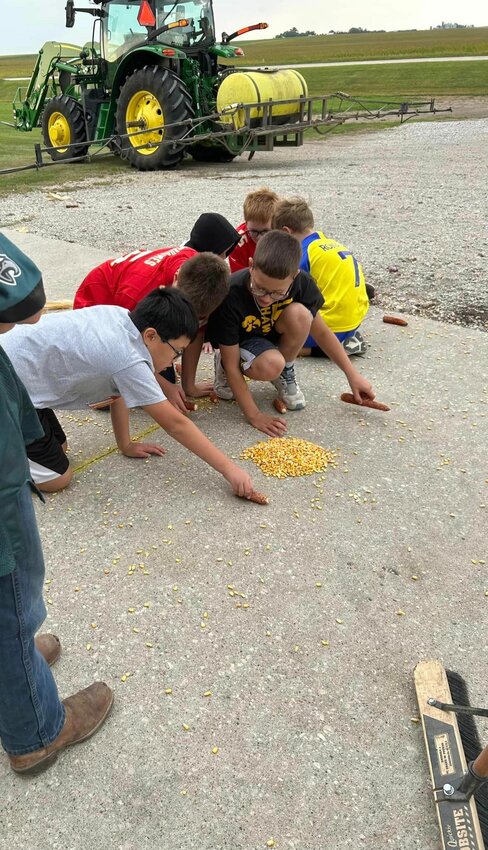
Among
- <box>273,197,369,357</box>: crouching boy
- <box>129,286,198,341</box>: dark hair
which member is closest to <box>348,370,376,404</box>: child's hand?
<box>273,197,369,357</box>: crouching boy

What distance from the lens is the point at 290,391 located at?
11.2 ft

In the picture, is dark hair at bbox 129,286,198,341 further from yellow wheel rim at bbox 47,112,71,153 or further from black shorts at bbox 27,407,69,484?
yellow wheel rim at bbox 47,112,71,153

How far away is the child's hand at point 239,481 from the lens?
2.55 m

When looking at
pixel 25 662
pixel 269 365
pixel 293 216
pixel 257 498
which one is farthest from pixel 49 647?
pixel 293 216

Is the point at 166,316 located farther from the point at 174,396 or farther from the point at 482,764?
the point at 482,764

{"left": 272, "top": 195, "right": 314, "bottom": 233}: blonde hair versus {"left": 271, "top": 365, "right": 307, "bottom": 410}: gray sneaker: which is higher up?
{"left": 272, "top": 195, "right": 314, "bottom": 233}: blonde hair

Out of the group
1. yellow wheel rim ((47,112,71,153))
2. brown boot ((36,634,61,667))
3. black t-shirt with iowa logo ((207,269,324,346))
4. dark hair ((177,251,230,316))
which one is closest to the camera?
brown boot ((36,634,61,667))

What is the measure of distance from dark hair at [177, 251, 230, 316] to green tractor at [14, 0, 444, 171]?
7.91 metres

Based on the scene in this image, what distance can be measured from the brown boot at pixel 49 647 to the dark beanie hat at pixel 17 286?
3.77 feet

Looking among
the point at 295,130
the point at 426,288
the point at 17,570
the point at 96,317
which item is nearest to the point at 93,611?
the point at 17,570

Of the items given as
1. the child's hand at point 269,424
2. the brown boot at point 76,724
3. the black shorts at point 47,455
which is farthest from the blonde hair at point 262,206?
the brown boot at point 76,724

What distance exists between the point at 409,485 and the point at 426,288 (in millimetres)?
2739

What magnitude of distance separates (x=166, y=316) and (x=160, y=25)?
1052cm

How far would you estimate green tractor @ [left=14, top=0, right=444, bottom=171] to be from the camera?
10.3 meters
